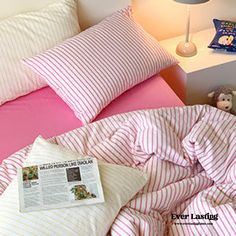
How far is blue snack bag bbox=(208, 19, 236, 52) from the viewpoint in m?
2.06

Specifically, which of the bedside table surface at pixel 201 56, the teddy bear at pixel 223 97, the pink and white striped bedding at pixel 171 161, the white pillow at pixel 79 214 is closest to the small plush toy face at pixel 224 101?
the teddy bear at pixel 223 97

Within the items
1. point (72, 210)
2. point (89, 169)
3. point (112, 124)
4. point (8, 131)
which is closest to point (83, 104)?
point (112, 124)

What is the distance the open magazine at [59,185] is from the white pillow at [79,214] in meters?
0.02

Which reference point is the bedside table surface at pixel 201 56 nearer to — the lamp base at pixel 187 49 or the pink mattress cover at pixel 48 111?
the lamp base at pixel 187 49

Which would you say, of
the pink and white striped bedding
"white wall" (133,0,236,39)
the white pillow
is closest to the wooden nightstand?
"white wall" (133,0,236,39)

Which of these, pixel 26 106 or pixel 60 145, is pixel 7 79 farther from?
pixel 60 145

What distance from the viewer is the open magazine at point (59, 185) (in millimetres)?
1138

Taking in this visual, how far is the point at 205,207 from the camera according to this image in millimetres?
1182

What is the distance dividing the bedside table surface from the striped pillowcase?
53cm

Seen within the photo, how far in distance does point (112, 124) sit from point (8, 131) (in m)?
0.38

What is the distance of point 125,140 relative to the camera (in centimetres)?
140

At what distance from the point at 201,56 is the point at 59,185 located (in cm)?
111

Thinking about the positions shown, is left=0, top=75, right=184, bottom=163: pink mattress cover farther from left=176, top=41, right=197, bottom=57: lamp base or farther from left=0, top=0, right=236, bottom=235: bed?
left=176, top=41, right=197, bottom=57: lamp base

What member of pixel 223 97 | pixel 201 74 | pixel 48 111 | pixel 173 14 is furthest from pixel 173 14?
pixel 48 111
